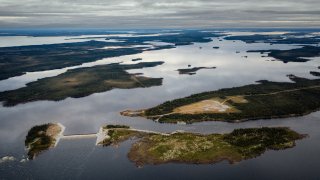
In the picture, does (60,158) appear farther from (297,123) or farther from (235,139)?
(297,123)

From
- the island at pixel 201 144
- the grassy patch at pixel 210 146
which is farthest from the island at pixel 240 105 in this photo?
the grassy patch at pixel 210 146

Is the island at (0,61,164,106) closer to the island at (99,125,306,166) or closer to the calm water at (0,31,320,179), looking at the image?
the calm water at (0,31,320,179)

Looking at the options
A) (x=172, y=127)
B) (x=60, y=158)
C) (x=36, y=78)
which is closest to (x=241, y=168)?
(x=172, y=127)

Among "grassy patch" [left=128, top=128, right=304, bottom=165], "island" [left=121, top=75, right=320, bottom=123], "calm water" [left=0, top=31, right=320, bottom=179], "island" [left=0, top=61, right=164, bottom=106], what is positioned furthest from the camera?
"island" [left=0, top=61, right=164, bottom=106]

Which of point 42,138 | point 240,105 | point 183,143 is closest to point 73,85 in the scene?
point 42,138

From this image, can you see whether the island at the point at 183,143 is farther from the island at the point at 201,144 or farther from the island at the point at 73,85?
the island at the point at 73,85

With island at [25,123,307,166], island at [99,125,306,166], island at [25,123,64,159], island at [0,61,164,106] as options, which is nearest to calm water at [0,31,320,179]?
island at [25,123,64,159]
